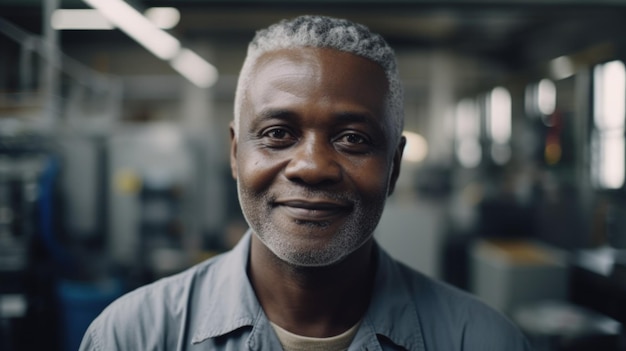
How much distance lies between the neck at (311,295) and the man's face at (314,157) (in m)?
0.08

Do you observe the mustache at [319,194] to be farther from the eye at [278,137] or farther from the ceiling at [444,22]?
the ceiling at [444,22]

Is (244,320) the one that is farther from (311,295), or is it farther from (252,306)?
(311,295)

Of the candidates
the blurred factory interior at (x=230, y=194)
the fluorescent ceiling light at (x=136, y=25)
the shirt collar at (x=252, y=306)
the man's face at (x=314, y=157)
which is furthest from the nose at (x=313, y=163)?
the fluorescent ceiling light at (x=136, y=25)

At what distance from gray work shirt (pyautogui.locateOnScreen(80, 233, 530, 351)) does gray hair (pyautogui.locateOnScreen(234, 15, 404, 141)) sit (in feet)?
1.10

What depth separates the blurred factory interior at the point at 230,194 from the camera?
3143 mm

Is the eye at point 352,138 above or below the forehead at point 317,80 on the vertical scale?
below

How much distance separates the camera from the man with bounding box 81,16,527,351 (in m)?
1.01

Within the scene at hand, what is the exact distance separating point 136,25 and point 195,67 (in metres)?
3.84

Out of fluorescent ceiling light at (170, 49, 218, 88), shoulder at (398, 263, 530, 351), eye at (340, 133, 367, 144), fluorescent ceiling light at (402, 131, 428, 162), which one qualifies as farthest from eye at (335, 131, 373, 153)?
fluorescent ceiling light at (402, 131, 428, 162)

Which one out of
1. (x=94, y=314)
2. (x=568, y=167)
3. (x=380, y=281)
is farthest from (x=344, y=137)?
(x=568, y=167)

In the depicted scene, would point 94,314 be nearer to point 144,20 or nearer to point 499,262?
point 144,20

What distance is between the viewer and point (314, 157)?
99 centimetres

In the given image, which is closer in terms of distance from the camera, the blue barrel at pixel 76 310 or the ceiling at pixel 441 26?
the ceiling at pixel 441 26

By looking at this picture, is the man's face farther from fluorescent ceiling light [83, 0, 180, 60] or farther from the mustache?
fluorescent ceiling light [83, 0, 180, 60]
